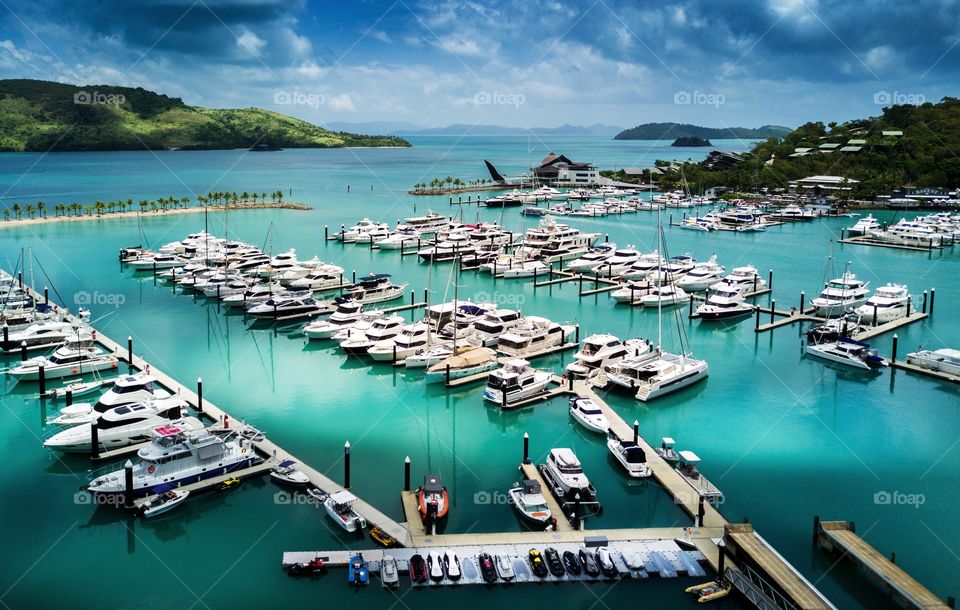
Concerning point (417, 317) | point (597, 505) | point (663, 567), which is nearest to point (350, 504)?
point (597, 505)

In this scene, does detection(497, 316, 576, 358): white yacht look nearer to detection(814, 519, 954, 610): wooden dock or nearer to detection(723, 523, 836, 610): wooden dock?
detection(723, 523, 836, 610): wooden dock

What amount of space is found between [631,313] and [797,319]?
8.60 meters

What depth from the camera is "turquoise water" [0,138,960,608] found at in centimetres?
1823

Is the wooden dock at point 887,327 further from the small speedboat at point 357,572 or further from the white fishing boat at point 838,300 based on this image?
the small speedboat at point 357,572

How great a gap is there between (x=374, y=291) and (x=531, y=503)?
83.9ft

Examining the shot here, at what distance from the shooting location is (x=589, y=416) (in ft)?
87.5

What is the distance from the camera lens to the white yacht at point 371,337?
35000mm

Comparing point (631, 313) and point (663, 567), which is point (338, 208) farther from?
point (663, 567)

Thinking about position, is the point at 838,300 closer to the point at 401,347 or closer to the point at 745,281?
the point at 745,281

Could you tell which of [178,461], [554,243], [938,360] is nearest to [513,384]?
[178,461]

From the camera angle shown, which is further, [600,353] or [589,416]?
[600,353]

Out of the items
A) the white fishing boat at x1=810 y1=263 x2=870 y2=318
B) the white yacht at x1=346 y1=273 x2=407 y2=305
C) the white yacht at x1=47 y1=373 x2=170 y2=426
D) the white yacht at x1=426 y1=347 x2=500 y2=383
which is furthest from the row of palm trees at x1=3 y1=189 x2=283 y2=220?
the white fishing boat at x1=810 y1=263 x2=870 y2=318

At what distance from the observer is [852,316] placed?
39.1 metres

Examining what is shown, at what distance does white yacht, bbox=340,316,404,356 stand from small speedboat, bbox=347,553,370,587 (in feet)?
56.6
